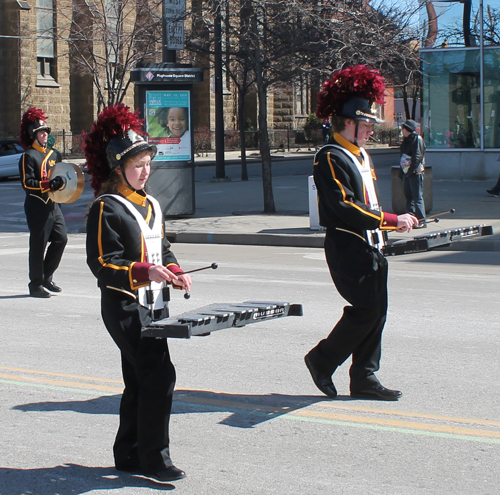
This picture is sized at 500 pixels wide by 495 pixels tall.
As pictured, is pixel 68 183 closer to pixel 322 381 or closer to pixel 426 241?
pixel 322 381

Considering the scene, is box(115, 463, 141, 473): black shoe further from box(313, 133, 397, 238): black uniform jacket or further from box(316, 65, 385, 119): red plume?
box(316, 65, 385, 119): red plume

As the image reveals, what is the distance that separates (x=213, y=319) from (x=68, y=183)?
17.4 feet

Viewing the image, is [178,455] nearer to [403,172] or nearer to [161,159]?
[403,172]

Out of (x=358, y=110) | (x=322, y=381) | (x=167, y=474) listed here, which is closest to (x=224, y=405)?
(x=322, y=381)

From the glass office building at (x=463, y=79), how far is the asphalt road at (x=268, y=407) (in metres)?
14.5

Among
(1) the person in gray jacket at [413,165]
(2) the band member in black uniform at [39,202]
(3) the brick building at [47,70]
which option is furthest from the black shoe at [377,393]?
(3) the brick building at [47,70]

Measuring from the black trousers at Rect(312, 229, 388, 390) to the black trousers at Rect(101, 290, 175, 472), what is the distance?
143cm

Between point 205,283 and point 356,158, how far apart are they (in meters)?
5.21

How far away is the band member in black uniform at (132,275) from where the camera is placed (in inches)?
153

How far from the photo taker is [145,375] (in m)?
3.88

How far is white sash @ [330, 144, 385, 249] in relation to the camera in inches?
197

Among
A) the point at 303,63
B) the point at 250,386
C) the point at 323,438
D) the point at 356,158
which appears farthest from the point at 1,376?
the point at 303,63

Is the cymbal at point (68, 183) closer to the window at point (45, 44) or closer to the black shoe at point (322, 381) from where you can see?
the black shoe at point (322, 381)

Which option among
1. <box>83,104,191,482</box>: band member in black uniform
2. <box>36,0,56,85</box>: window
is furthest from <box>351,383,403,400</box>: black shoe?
<box>36,0,56,85</box>: window
